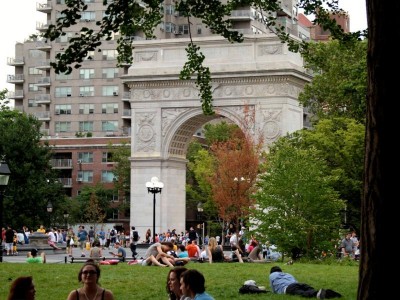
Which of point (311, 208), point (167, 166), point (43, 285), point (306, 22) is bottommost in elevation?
point (43, 285)

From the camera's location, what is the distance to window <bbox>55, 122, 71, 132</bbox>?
392 ft

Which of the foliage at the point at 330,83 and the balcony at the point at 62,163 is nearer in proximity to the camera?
the foliage at the point at 330,83

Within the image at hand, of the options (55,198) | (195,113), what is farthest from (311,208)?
(55,198)

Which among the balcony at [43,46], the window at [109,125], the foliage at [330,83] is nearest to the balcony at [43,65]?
the balcony at [43,46]

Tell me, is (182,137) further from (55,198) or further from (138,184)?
(55,198)

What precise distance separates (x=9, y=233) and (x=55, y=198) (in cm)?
3038

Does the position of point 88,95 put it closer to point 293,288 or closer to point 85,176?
point 85,176

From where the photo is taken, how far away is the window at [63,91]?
4648 inches

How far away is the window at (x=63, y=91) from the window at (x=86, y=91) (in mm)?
1307

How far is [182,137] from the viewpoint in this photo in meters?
69.7

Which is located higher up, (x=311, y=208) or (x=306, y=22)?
(x=306, y=22)

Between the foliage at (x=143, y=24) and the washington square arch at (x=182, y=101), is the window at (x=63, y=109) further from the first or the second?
the foliage at (x=143, y=24)

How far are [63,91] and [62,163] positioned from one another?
11.3 m

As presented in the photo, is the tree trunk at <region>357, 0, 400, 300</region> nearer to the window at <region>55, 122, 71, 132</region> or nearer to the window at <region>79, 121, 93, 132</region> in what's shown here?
the window at <region>79, 121, 93, 132</region>
